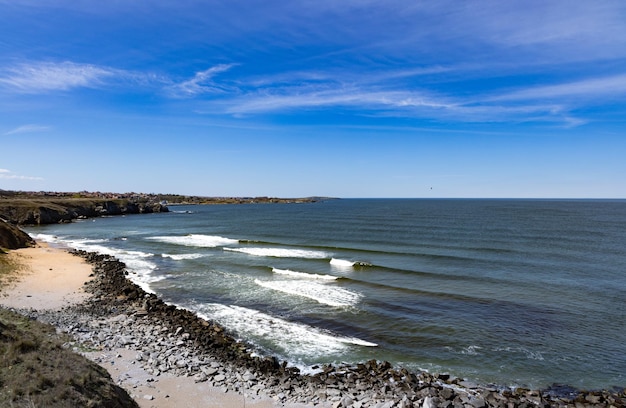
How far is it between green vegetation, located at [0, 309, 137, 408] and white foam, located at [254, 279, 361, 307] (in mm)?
16368

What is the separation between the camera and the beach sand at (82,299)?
1223cm

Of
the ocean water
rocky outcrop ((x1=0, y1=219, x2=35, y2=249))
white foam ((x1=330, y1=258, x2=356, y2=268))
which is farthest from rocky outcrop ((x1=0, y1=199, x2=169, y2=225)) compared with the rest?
white foam ((x1=330, y1=258, x2=356, y2=268))

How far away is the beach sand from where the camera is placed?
40.1ft

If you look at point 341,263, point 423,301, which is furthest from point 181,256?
point 423,301

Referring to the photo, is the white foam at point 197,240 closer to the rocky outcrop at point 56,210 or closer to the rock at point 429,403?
the rock at point 429,403

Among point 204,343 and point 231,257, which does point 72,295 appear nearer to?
point 204,343

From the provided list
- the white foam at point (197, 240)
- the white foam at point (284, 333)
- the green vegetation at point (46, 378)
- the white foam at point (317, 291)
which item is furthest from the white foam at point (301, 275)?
the green vegetation at point (46, 378)

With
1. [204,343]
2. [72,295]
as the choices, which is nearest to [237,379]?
[204,343]

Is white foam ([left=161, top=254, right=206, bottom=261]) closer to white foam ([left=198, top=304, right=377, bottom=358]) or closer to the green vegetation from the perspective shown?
white foam ([left=198, top=304, right=377, bottom=358])

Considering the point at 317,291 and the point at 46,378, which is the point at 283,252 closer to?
the point at 317,291

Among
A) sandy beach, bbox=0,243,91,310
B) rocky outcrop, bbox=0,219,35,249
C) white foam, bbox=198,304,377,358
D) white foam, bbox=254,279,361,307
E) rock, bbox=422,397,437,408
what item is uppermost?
rocky outcrop, bbox=0,219,35,249

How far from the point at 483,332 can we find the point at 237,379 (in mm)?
13363

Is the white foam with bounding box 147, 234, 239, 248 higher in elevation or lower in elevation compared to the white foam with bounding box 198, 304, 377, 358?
higher

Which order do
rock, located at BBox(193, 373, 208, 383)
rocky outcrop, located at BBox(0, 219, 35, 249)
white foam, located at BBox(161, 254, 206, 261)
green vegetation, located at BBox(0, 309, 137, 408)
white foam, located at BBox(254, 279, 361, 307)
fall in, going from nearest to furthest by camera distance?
green vegetation, located at BBox(0, 309, 137, 408), rock, located at BBox(193, 373, 208, 383), white foam, located at BBox(254, 279, 361, 307), rocky outcrop, located at BBox(0, 219, 35, 249), white foam, located at BBox(161, 254, 206, 261)
